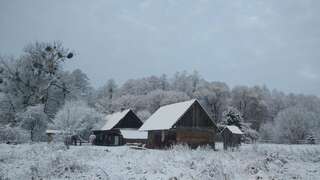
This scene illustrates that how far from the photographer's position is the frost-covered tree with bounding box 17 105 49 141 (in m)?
49.0

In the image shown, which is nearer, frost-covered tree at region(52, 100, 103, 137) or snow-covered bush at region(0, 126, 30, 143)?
snow-covered bush at region(0, 126, 30, 143)

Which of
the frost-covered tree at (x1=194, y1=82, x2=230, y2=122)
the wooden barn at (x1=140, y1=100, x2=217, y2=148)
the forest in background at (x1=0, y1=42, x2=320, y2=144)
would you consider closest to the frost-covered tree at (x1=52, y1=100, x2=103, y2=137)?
the forest in background at (x1=0, y1=42, x2=320, y2=144)

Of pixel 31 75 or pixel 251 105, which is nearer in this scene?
pixel 31 75

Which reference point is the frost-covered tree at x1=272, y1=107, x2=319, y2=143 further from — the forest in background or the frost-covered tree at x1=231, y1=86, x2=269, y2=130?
the frost-covered tree at x1=231, y1=86, x2=269, y2=130

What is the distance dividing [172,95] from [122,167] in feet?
239

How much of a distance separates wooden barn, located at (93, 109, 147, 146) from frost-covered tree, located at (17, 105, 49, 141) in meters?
12.4

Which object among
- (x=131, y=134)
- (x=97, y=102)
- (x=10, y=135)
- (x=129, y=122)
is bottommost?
(x=10, y=135)

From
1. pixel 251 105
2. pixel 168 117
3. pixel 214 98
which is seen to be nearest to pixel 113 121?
pixel 168 117

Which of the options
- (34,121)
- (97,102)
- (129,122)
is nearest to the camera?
(34,121)

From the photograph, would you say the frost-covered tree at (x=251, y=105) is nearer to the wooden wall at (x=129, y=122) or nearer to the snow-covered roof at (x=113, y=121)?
the wooden wall at (x=129, y=122)

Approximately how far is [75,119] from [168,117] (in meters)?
18.3

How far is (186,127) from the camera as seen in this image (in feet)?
136

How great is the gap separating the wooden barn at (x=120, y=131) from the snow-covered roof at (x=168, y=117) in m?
9.46

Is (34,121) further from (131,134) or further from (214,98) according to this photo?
(214,98)
